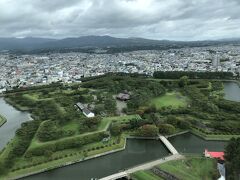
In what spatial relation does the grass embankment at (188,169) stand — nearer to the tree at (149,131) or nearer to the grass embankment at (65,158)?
the grass embankment at (65,158)

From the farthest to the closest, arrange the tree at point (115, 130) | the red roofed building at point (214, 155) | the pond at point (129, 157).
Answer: the tree at point (115, 130), the red roofed building at point (214, 155), the pond at point (129, 157)

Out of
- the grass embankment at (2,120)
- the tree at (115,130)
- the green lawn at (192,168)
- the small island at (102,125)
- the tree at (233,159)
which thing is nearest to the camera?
the tree at (233,159)

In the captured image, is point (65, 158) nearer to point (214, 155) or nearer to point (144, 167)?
point (144, 167)

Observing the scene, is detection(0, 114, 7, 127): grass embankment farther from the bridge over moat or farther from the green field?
the bridge over moat

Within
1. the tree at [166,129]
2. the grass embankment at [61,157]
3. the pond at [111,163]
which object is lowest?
the pond at [111,163]

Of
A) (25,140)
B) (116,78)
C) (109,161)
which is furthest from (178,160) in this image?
(116,78)

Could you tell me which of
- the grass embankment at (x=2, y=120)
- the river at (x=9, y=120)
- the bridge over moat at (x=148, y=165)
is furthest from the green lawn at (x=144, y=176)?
the grass embankment at (x=2, y=120)

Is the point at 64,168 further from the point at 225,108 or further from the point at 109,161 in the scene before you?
the point at 225,108

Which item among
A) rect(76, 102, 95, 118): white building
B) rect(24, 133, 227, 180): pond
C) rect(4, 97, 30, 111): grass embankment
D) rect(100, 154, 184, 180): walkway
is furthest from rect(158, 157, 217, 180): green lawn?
rect(4, 97, 30, 111): grass embankment
